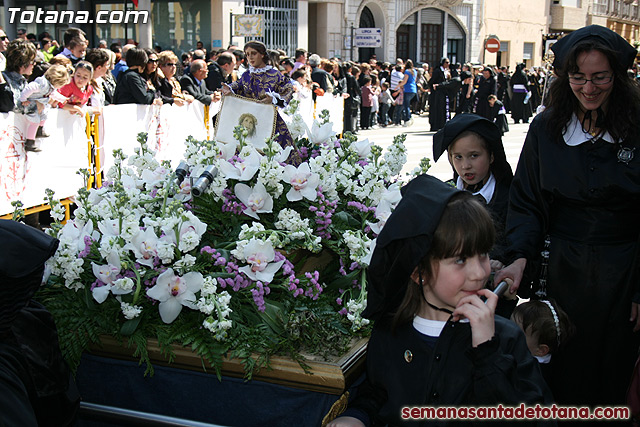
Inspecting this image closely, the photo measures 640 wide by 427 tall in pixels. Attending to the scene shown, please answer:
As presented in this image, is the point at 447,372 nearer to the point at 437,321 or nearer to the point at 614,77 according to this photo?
the point at 437,321

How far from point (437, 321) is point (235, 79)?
35.8ft

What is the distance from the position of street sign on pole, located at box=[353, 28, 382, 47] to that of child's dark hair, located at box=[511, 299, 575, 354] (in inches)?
1082

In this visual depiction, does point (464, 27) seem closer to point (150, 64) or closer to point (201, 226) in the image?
point (150, 64)

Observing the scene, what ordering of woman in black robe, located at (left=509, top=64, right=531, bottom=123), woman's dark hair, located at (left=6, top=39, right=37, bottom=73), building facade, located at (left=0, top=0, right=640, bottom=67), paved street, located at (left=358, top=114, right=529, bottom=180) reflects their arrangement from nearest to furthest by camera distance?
woman's dark hair, located at (left=6, top=39, right=37, bottom=73) → paved street, located at (left=358, top=114, right=529, bottom=180) → woman in black robe, located at (left=509, top=64, right=531, bottom=123) → building facade, located at (left=0, top=0, right=640, bottom=67)

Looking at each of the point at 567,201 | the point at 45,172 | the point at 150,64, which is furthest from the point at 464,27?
the point at 567,201

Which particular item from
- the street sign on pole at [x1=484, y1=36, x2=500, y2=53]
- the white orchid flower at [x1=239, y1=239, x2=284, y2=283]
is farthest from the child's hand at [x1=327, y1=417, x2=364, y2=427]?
the street sign on pole at [x1=484, y1=36, x2=500, y2=53]

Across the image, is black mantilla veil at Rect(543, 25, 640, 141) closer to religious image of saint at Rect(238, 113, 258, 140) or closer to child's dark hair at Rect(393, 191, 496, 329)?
child's dark hair at Rect(393, 191, 496, 329)

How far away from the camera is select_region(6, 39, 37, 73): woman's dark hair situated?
733 centimetres

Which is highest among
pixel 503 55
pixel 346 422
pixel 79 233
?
pixel 503 55

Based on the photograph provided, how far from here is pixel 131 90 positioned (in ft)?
30.1

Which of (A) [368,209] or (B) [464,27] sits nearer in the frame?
(A) [368,209]

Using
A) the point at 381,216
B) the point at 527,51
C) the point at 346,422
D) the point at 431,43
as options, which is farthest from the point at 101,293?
the point at 527,51

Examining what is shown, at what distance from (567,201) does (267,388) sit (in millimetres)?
1394

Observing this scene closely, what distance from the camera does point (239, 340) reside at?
2.43m
